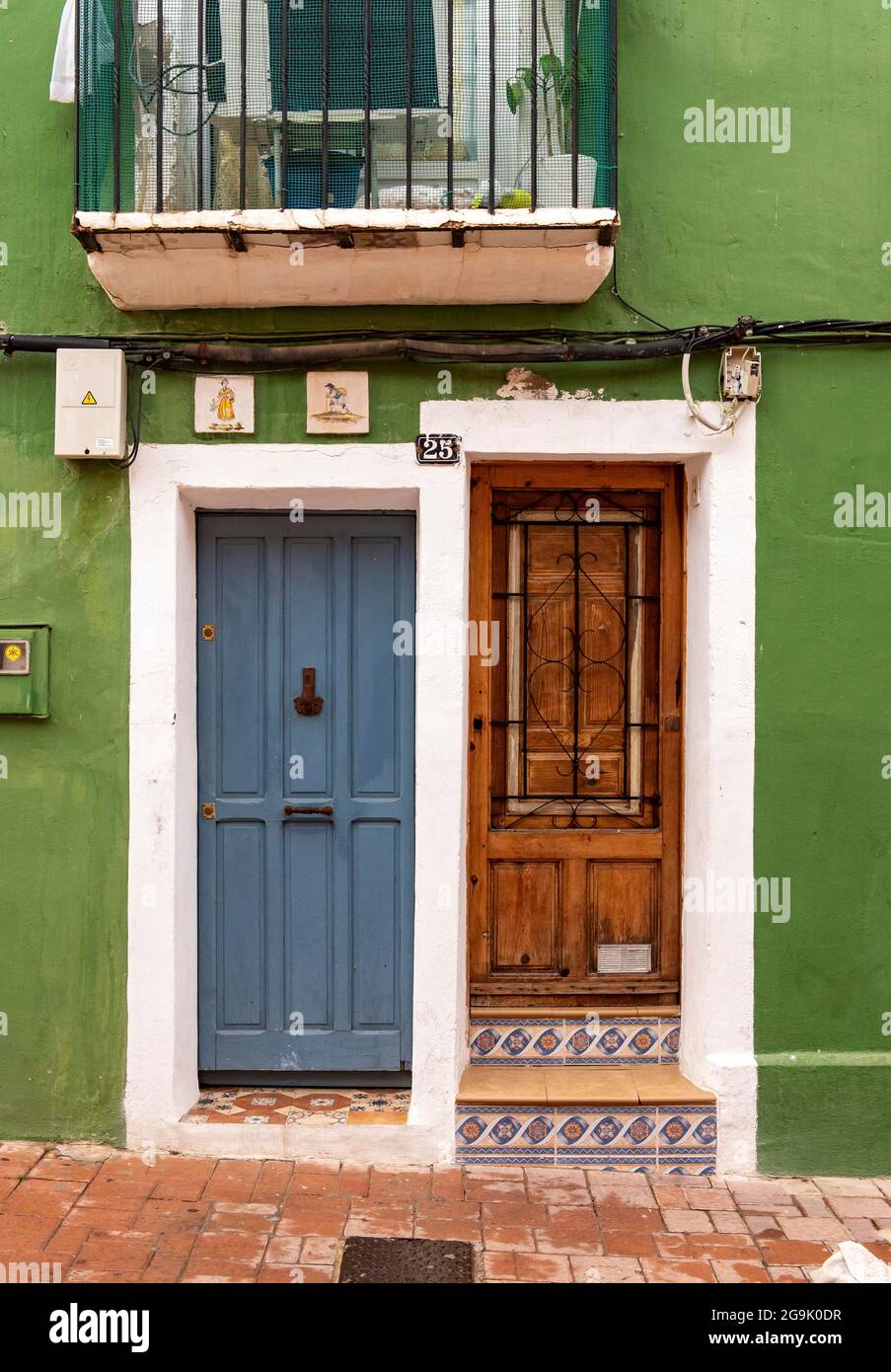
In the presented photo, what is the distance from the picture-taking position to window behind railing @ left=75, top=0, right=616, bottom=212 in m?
4.35

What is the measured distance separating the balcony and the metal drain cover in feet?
12.1

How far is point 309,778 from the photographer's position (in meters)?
4.87

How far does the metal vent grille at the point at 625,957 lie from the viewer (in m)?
4.95

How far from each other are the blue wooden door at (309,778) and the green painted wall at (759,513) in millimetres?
450

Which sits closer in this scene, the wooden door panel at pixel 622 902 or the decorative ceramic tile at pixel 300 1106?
the decorative ceramic tile at pixel 300 1106

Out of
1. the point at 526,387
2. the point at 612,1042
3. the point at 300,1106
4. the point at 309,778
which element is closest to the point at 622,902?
the point at 612,1042

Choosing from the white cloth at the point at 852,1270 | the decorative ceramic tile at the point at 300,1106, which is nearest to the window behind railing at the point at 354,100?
the decorative ceramic tile at the point at 300,1106

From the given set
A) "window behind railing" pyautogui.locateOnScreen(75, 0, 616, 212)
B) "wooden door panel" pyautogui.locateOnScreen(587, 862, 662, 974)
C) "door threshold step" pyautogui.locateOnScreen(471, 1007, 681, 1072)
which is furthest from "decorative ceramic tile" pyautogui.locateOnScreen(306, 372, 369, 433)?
"door threshold step" pyautogui.locateOnScreen(471, 1007, 681, 1072)

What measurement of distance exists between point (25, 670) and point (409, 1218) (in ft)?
8.73

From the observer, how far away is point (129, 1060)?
461 centimetres

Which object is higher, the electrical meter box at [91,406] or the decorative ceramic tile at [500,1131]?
the electrical meter box at [91,406]

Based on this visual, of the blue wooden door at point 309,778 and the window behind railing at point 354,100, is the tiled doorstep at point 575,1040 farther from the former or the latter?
the window behind railing at point 354,100

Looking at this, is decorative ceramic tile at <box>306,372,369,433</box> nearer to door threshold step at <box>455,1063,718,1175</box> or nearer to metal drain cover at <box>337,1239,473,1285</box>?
door threshold step at <box>455,1063,718,1175</box>

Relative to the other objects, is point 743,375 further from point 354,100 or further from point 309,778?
point 309,778
